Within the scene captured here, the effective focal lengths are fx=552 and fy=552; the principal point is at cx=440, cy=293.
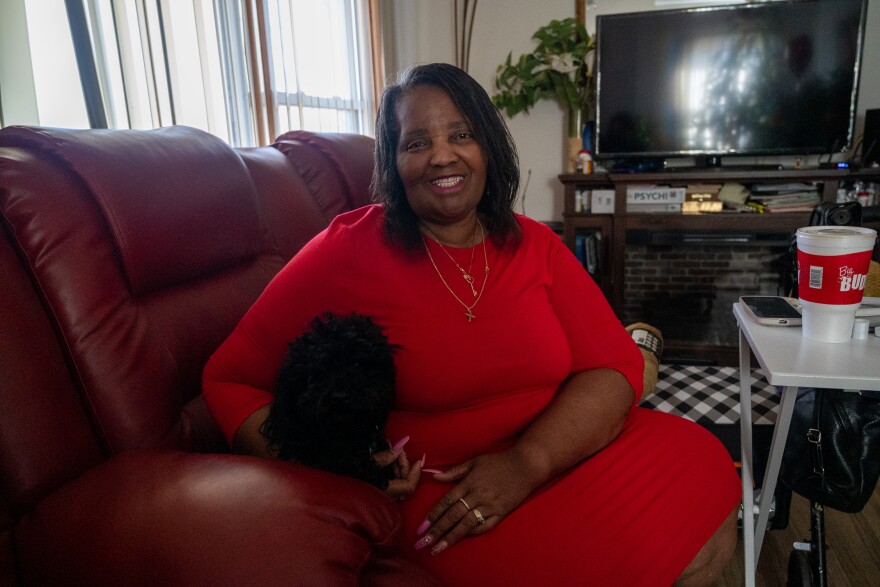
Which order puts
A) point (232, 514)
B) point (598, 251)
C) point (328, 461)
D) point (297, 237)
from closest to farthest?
point (232, 514), point (328, 461), point (297, 237), point (598, 251)

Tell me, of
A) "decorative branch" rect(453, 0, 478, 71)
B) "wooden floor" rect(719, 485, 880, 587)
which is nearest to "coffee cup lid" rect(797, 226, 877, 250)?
"wooden floor" rect(719, 485, 880, 587)

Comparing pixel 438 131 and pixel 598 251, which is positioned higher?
pixel 438 131

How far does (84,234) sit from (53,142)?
17cm

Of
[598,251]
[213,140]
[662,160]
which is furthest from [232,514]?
[662,160]

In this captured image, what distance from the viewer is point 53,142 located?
903mm

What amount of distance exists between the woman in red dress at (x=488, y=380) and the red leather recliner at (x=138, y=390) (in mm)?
139

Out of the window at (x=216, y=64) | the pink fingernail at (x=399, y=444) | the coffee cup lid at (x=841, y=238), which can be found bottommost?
the pink fingernail at (x=399, y=444)

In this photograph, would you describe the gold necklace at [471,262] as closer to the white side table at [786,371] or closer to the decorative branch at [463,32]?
the white side table at [786,371]

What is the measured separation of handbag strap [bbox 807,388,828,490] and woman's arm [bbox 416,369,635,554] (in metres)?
0.33

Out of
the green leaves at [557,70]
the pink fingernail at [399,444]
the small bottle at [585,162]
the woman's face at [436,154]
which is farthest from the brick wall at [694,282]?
the pink fingernail at [399,444]

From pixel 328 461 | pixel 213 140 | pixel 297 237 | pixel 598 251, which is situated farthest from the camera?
pixel 598 251

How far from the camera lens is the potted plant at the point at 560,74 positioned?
10.7 feet

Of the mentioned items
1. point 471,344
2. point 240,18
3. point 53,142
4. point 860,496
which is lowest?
point 860,496

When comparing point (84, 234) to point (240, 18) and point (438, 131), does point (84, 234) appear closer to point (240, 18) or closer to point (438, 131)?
point (438, 131)
